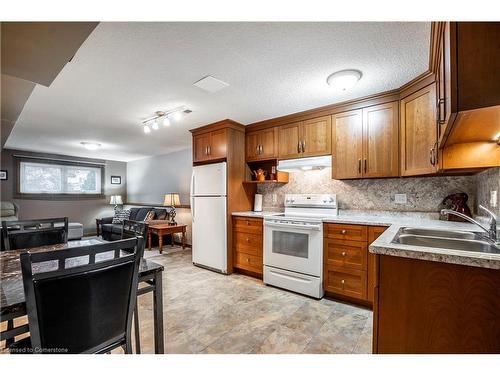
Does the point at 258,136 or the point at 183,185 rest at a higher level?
the point at 258,136

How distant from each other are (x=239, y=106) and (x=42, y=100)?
2.24 m

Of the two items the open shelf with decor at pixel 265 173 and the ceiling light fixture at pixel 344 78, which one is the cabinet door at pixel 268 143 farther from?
the ceiling light fixture at pixel 344 78

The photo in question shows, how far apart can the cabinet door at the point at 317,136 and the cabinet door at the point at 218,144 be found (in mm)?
1137

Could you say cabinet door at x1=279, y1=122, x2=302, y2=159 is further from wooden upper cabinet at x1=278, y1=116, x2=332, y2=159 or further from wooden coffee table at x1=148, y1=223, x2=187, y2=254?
wooden coffee table at x1=148, y1=223, x2=187, y2=254

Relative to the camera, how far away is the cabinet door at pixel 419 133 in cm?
208

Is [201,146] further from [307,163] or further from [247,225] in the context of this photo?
[307,163]

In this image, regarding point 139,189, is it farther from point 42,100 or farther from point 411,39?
point 411,39

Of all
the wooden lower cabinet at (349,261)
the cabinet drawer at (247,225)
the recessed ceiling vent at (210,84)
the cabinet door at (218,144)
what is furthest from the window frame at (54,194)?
the wooden lower cabinet at (349,261)

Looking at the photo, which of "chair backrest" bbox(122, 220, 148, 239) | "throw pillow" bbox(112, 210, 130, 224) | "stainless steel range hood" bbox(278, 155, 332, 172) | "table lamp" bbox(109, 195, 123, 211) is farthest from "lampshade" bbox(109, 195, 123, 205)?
"stainless steel range hood" bbox(278, 155, 332, 172)

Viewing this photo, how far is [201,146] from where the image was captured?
12.5 ft

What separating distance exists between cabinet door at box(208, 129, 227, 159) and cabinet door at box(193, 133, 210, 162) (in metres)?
0.10

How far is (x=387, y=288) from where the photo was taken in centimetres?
130
